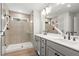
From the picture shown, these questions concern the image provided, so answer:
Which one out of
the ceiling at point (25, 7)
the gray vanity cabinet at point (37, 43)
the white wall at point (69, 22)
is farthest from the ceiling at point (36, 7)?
the gray vanity cabinet at point (37, 43)

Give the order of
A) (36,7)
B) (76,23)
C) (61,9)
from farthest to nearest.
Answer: (36,7), (61,9), (76,23)

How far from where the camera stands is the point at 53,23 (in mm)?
2199

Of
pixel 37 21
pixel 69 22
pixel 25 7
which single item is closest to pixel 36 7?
pixel 25 7

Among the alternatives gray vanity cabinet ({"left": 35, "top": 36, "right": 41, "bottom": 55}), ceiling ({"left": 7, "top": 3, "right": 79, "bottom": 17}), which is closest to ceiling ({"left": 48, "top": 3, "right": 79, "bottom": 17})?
ceiling ({"left": 7, "top": 3, "right": 79, "bottom": 17})

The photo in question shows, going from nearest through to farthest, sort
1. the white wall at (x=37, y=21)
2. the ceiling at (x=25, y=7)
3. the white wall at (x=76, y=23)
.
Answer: the white wall at (x=76, y=23)
the ceiling at (x=25, y=7)
the white wall at (x=37, y=21)

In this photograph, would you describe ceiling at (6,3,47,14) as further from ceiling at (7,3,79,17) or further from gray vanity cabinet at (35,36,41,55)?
gray vanity cabinet at (35,36,41,55)

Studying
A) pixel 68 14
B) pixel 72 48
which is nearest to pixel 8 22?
pixel 68 14

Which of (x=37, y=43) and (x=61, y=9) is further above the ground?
(x=61, y=9)

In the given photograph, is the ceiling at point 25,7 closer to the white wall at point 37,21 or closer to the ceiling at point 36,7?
the ceiling at point 36,7

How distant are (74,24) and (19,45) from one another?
157 centimetres

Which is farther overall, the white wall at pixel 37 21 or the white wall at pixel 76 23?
the white wall at pixel 37 21

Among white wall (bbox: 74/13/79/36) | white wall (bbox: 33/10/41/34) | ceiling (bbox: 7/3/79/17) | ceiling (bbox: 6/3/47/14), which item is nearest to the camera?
white wall (bbox: 74/13/79/36)

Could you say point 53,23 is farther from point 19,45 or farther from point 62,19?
point 19,45

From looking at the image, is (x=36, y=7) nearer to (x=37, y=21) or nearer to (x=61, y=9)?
(x=37, y=21)
